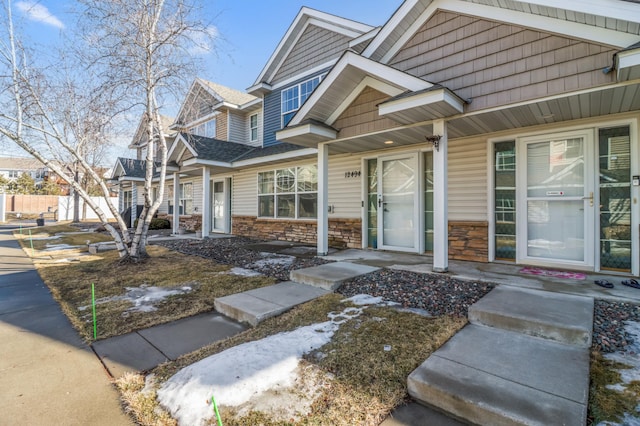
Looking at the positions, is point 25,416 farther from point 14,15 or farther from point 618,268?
point 14,15

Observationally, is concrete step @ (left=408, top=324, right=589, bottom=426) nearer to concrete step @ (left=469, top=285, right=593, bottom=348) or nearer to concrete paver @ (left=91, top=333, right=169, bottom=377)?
concrete step @ (left=469, top=285, right=593, bottom=348)

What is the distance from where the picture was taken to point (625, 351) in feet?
8.29

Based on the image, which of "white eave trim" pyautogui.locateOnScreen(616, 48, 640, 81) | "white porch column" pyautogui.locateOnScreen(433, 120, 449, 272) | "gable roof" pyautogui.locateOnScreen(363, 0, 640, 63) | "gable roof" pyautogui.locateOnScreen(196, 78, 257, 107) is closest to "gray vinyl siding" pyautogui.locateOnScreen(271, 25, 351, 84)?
"gable roof" pyautogui.locateOnScreen(196, 78, 257, 107)

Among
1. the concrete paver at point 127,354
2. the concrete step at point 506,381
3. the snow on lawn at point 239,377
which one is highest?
the concrete step at point 506,381

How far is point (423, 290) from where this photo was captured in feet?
13.7

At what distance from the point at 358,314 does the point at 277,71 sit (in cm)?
1002

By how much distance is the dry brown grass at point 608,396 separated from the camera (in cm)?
184

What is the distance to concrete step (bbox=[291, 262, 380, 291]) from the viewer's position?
4.56 metres

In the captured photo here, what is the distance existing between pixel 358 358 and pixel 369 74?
499 cm

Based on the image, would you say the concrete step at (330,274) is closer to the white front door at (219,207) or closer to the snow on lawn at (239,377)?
the snow on lawn at (239,377)

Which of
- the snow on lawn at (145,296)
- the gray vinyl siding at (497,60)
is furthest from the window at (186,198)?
the gray vinyl siding at (497,60)

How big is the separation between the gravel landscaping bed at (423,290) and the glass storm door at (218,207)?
953cm

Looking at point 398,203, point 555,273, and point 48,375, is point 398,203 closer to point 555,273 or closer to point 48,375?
point 555,273

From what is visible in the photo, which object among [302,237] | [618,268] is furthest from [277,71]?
[618,268]
